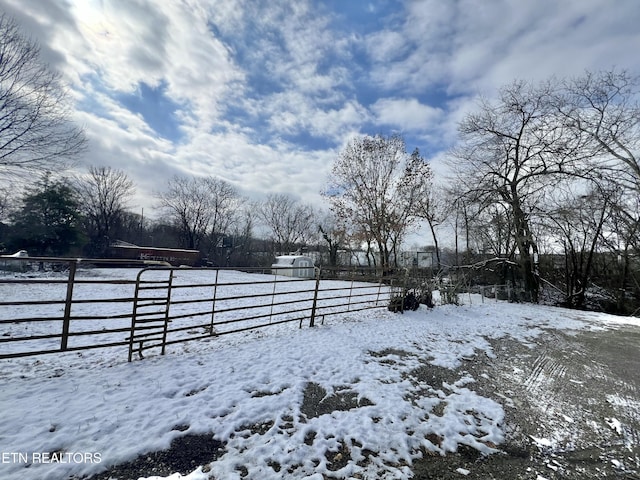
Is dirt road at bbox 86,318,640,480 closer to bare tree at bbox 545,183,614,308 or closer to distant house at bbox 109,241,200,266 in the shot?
bare tree at bbox 545,183,614,308

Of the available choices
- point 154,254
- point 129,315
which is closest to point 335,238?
point 154,254

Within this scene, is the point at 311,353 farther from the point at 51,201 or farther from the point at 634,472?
the point at 51,201

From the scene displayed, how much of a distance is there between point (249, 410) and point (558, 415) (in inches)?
140

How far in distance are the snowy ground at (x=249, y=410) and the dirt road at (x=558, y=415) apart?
0.45 feet

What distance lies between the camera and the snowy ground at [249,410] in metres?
2.22

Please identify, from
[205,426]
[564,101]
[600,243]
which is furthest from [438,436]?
[600,243]

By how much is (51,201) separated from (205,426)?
23.8 m

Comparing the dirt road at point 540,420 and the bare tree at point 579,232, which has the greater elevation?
the bare tree at point 579,232

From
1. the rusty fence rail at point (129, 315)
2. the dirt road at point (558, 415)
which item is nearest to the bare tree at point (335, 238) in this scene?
the rusty fence rail at point (129, 315)

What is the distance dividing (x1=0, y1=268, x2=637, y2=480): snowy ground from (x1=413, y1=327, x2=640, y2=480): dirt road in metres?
0.14

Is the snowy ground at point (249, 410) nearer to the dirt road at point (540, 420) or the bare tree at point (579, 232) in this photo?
the dirt road at point (540, 420)

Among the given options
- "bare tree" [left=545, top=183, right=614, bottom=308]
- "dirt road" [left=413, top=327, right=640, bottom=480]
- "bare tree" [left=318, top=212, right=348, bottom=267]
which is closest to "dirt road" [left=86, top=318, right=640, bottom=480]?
"dirt road" [left=413, top=327, right=640, bottom=480]

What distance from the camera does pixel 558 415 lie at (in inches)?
128

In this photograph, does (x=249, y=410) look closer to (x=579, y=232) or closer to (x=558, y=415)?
(x=558, y=415)
